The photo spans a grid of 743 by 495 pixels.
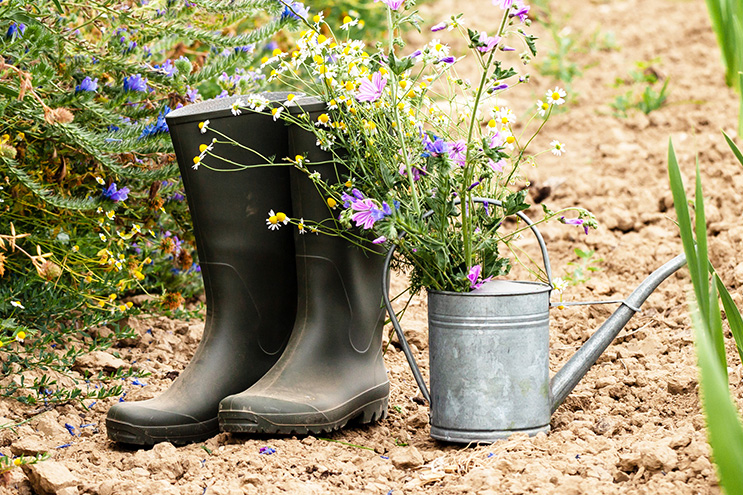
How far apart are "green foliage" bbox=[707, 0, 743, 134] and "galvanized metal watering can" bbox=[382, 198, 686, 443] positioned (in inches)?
15.8

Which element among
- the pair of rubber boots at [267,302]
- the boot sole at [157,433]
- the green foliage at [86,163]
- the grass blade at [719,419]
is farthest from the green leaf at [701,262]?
the green foliage at [86,163]

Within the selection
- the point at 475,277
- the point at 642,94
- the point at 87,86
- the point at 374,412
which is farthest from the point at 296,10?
the point at 642,94

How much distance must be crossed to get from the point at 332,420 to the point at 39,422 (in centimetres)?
63

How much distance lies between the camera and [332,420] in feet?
5.14

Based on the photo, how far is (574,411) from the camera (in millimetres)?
1652

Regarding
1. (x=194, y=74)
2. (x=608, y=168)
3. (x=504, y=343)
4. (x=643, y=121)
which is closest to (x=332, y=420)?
(x=504, y=343)

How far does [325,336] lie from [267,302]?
19cm

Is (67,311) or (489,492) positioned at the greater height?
(67,311)

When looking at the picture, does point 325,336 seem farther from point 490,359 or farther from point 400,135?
point 400,135

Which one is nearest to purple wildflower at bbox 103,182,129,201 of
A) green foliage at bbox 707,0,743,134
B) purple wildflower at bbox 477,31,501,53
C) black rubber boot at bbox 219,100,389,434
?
black rubber boot at bbox 219,100,389,434

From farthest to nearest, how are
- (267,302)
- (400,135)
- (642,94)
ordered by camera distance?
(642,94), (267,302), (400,135)

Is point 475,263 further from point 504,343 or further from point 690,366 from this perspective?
point 690,366

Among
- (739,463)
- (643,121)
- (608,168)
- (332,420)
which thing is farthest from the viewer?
(643,121)

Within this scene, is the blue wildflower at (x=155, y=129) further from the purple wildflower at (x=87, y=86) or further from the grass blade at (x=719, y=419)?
the grass blade at (x=719, y=419)
